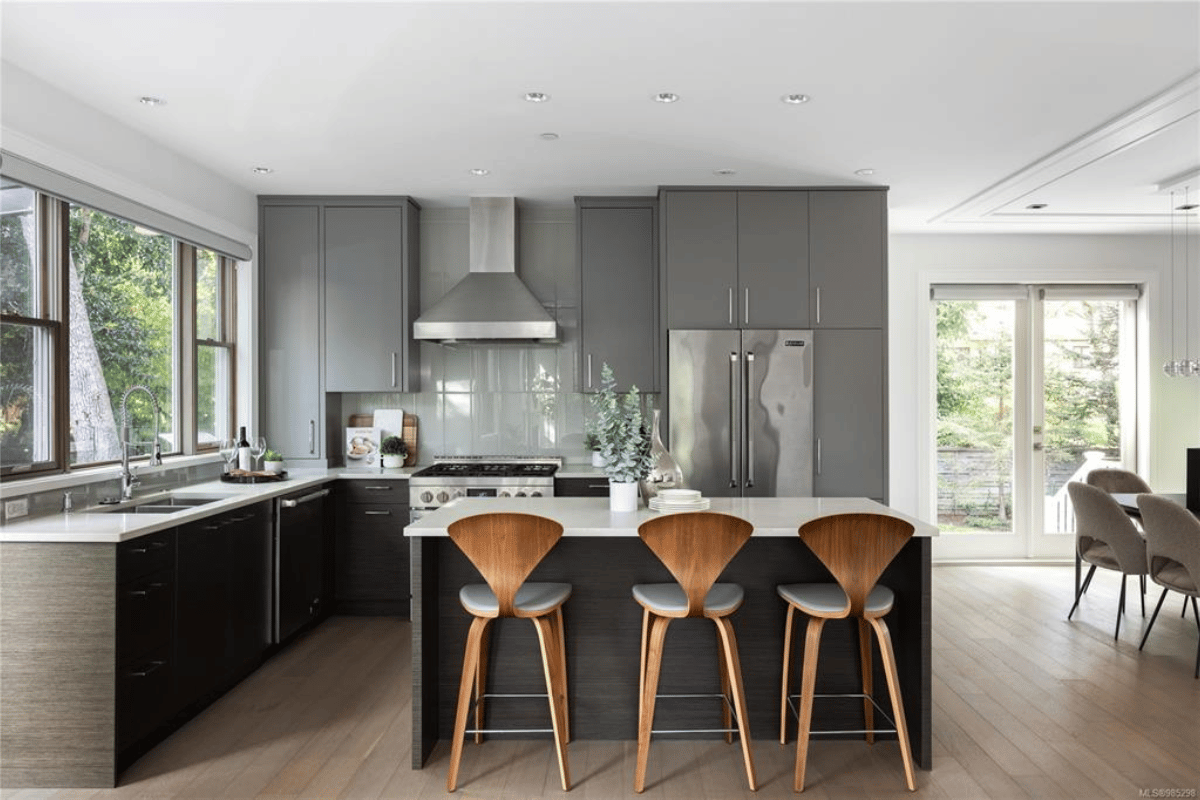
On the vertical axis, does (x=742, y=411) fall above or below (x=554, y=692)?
above

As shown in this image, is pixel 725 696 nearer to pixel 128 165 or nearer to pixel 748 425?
pixel 748 425

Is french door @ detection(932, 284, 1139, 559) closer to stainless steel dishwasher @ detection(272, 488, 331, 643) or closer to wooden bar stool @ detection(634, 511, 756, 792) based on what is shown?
wooden bar stool @ detection(634, 511, 756, 792)

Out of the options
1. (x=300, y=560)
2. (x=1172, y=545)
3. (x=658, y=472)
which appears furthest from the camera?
(x=300, y=560)

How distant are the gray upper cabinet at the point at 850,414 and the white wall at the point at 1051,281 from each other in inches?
63.3

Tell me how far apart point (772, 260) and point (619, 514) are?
2426 millimetres

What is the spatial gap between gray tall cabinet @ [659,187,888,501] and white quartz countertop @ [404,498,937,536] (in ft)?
4.48

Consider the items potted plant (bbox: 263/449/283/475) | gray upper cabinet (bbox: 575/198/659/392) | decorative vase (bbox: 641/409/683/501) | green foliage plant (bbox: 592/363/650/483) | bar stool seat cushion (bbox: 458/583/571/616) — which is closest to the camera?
bar stool seat cushion (bbox: 458/583/571/616)

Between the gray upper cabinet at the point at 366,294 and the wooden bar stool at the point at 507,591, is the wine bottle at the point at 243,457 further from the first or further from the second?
the wooden bar stool at the point at 507,591

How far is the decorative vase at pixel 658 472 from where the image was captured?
3.24 m

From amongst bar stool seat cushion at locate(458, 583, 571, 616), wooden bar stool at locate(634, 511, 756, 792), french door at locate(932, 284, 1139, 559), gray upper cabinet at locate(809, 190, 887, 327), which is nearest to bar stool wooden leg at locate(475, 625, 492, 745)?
bar stool seat cushion at locate(458, 583, 571, 616)

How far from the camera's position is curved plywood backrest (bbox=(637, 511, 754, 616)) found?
8.75 feet

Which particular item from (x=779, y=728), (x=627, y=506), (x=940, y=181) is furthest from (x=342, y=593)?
(x=940, y=181)

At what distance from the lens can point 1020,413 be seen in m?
6.51

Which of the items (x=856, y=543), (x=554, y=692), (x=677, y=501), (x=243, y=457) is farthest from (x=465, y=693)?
(x=243, y=457)
